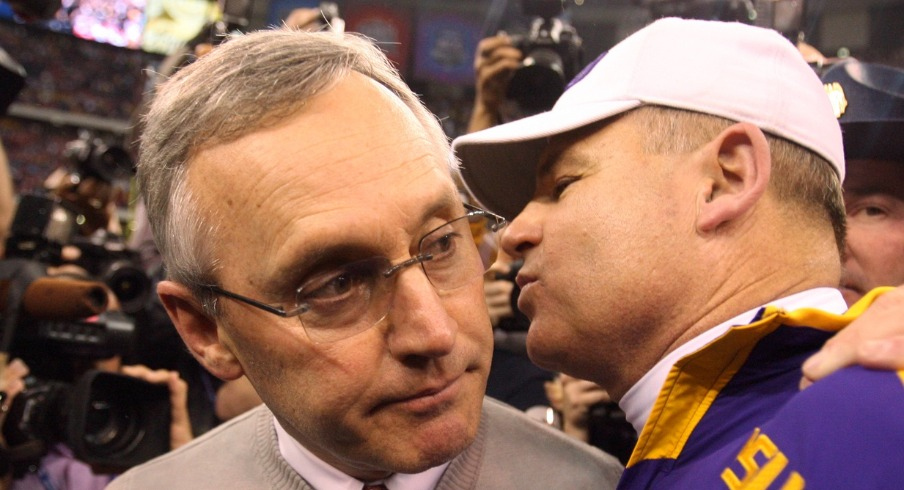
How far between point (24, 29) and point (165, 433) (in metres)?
15.2

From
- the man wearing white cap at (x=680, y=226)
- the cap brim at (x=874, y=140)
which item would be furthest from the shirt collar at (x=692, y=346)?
the cap brim at (x=874, y=140)

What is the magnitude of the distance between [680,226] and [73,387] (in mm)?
2023

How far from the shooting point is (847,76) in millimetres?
1882

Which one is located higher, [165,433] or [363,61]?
[363,61]

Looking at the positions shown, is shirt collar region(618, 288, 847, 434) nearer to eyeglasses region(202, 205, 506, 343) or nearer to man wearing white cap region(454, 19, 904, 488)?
man wearing white cap region(454, 19, 904, 488)

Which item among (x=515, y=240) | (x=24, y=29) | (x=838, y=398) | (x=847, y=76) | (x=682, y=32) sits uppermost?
(x=682, y=32)

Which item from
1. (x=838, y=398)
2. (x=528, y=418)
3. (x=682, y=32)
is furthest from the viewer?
(x=528, y=418)

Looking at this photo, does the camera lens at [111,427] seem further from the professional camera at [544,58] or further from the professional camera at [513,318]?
the professional camera at [544,58]

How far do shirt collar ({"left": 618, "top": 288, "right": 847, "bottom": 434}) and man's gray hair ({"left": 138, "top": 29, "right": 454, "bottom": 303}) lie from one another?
1.74ft

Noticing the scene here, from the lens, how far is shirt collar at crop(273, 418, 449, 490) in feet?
4.19

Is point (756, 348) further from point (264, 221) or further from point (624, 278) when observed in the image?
point (264, 221)

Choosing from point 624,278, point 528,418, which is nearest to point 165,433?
point 528,418

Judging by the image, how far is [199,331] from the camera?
1.34 meters

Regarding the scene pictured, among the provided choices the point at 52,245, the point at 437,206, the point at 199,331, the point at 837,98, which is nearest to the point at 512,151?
the point at 437,206
